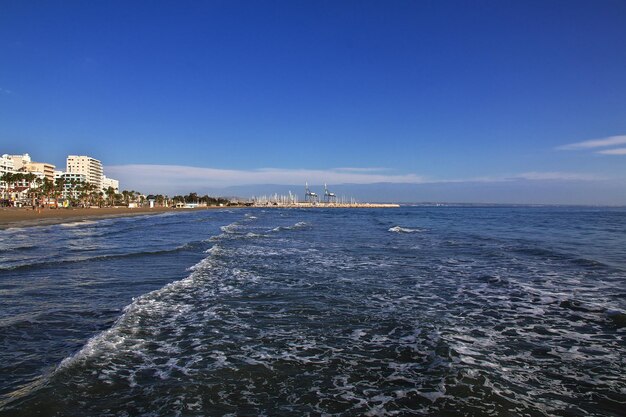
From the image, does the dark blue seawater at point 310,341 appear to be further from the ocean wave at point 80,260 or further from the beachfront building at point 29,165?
the beachfront building at point 29,165

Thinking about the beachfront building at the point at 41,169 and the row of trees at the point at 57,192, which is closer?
the row of trees at the point at 57,192

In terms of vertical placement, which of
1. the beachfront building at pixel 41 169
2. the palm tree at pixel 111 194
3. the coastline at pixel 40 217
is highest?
the beachfront building at pixel 41 169

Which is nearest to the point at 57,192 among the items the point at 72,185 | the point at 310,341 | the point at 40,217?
the point at 72,185

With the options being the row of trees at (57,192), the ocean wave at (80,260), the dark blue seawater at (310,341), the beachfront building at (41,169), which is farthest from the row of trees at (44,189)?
the dark blue seawater at (310,341)

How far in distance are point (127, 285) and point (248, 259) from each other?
20.9ft

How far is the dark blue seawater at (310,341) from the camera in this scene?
4910 mm

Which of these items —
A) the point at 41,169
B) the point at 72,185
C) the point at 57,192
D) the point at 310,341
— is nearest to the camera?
the point at 310,341

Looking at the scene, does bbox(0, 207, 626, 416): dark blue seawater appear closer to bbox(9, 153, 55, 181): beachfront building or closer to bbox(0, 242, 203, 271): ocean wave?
bbox(0, 242, 203, 271): ocean wave

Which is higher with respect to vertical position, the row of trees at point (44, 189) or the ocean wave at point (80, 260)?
the row of trees at point (44, 189)

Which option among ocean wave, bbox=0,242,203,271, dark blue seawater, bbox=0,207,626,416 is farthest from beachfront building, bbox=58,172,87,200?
dark blue seawater, bbox=0,207,626,416

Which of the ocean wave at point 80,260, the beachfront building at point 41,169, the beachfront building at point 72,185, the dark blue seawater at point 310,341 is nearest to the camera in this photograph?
the dark blue seawater at point 310,341

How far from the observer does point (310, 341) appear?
702 cm

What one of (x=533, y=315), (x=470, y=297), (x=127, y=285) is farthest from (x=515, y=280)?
(x=127, y=285)

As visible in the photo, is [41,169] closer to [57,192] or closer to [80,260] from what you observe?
[57,192]
